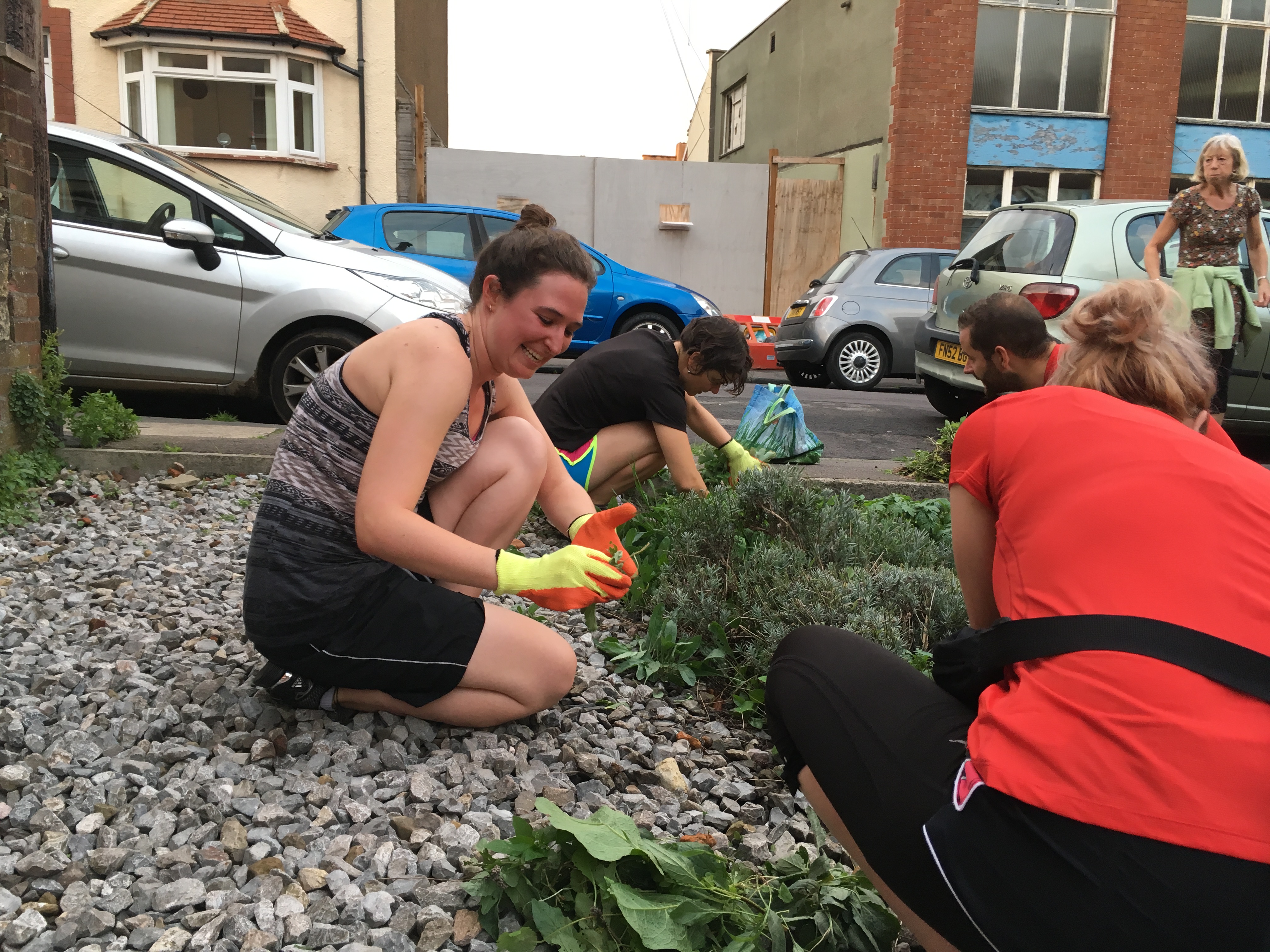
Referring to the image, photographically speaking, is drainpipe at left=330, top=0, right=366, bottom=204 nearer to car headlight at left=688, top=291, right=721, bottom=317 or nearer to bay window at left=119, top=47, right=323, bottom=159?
bay window at left=119, top=47, right=323, bottom=159

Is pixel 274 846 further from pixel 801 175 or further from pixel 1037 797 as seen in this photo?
pixel 801 175

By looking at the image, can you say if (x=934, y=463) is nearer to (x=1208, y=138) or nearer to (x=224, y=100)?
(x=224, y=100)

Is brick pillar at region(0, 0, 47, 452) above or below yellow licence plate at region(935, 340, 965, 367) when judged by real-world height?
above

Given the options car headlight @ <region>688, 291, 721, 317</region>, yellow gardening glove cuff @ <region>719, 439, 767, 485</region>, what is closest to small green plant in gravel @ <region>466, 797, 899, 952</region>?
yellow gardening glove cuff @ <region>719, 439, 767, 485</region>

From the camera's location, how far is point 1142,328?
5.92 feet

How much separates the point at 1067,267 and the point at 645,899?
5.98m

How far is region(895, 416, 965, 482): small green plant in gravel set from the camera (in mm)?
4945

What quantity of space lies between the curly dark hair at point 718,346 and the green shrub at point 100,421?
273cm

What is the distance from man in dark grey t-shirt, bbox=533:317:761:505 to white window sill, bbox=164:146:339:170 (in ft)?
40.1

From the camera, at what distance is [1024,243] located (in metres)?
7.04

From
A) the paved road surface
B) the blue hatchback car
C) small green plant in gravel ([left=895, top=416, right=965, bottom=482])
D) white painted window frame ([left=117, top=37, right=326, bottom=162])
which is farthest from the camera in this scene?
white painted window frame ([left=117, top=37, right=326, bottom=162])

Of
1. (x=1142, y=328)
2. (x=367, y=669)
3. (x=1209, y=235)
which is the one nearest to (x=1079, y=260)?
(x=1209, y=235)

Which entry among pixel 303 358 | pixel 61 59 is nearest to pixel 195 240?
pixel 303 358

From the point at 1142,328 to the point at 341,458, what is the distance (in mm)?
1623
